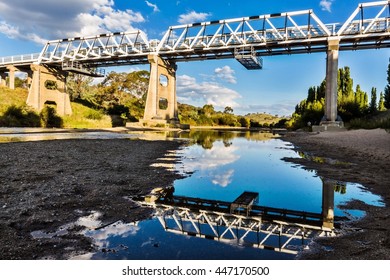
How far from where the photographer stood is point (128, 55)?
43.5 m

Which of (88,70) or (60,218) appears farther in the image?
(88,70)

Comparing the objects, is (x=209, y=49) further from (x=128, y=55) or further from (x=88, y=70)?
(x=88, y=70)

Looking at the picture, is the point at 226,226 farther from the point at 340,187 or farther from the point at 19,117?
the point at 19,117

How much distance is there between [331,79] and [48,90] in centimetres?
4270

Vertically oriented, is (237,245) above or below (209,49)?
below

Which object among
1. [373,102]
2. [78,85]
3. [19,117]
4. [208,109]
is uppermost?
[78,85]

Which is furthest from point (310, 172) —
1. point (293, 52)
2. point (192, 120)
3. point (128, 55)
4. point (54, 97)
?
point (192, 120)

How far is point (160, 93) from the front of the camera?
44469mm

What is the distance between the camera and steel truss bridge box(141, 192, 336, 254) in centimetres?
350

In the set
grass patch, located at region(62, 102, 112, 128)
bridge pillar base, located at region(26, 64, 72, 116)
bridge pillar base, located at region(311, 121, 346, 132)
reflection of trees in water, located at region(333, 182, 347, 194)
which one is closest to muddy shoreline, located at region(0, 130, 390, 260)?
reflection of trees in water, located at region(333, 182, 347, 194)

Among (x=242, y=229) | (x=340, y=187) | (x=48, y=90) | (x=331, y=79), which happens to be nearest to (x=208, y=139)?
(x=331, y=79)

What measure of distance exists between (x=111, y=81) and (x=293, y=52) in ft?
143

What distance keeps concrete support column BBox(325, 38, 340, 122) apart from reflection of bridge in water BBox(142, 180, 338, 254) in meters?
29.6

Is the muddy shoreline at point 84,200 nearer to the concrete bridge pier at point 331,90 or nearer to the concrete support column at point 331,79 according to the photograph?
the concrete bridge pier at point 331,90
